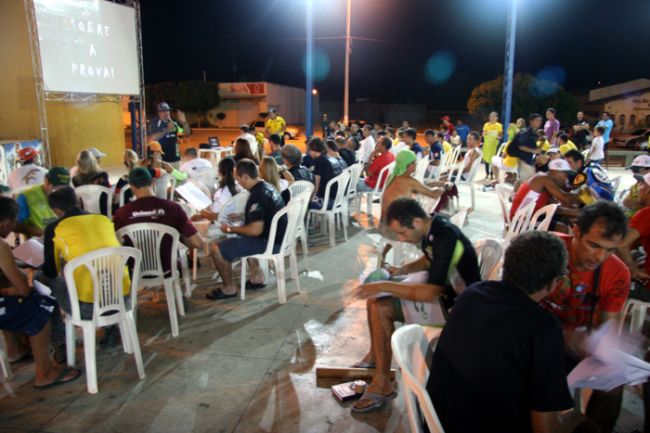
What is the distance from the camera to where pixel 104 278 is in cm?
320

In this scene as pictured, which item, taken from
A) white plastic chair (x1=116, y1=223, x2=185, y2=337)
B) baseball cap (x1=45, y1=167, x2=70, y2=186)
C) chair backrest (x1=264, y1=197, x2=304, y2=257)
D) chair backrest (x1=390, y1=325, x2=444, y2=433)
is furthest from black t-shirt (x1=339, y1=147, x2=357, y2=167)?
chair backrest (x1=390, y1=325, x2=444, y2=433)

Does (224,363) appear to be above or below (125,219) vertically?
below

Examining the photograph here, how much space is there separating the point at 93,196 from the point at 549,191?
4.87 meters

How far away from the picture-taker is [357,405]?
304cm

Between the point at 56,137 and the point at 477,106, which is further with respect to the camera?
the point at 477,106

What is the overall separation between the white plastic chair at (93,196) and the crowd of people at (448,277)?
0.66 ft

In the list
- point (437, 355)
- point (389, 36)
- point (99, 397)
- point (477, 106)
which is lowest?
point (99, 397)

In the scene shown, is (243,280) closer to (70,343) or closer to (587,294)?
(70,343)

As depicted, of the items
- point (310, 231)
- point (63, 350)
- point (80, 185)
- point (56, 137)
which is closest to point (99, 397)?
point (63, 350)

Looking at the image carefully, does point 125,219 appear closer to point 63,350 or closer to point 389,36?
point 63,350

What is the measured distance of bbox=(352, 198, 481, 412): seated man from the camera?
2840mm

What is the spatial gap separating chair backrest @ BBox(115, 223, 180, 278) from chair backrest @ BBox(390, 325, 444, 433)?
2349mm

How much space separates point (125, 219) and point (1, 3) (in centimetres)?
1242

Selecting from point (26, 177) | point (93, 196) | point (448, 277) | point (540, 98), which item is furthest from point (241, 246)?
point (540, 98)
